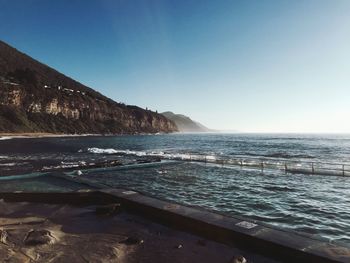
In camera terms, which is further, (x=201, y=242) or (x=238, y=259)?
(x=201, y=242)

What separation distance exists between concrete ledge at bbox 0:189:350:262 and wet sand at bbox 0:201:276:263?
30 cm

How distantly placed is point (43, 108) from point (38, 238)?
140503mm

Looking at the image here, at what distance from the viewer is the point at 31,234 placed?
8.02 metres

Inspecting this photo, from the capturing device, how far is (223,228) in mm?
7961

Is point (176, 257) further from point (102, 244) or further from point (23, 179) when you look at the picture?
point (23, 179)

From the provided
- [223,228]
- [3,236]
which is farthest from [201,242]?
[3,236]

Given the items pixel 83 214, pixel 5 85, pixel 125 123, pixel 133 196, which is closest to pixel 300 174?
pixel 133 196

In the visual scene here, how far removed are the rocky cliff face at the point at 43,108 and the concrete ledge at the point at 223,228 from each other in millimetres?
109147

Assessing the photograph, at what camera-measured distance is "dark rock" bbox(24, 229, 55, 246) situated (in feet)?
24.2

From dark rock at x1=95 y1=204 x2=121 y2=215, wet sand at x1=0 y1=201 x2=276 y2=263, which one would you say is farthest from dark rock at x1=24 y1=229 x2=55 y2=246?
dark rock at x1=95 y1=204 x2=121 y2=215

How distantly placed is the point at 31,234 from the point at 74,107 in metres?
156

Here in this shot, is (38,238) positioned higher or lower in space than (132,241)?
higher

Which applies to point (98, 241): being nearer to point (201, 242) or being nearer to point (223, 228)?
point (201, 242)

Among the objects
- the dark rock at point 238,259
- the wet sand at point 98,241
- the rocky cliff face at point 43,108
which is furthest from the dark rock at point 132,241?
the rocky cliff face at point 43,108
